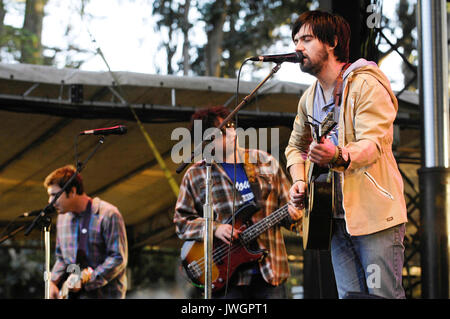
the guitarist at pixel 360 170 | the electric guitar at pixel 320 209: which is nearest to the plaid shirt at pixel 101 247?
the electric guitar at pixel 320 209

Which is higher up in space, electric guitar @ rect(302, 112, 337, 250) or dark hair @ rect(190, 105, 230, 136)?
dark hair @ rect(190, 105, 230, 136)

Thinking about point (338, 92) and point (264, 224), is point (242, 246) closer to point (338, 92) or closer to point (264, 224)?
point (264, 224)

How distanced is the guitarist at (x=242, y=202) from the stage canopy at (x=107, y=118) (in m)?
1.56

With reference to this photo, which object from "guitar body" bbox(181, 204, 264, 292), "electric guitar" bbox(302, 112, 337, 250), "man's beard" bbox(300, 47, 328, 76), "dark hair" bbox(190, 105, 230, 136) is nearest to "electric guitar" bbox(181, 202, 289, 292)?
"guitar body" bbox(181, 204, 264, 292)

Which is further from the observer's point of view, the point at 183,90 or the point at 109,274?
the point at 183,90

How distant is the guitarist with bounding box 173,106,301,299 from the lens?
4273 mm

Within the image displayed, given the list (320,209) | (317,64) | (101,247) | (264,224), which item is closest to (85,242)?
(101,247)

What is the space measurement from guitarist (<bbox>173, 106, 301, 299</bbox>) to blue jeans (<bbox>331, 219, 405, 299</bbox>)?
4.49 ft

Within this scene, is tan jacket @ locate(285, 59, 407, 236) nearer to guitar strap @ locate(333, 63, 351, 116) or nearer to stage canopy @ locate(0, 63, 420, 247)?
guitar strap @ locate(333, 63, 351, 116)

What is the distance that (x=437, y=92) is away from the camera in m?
4.84

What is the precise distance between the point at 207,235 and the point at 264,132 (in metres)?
2.86

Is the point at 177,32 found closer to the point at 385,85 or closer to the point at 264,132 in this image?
the point at 264,132

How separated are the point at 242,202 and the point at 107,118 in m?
2.10
